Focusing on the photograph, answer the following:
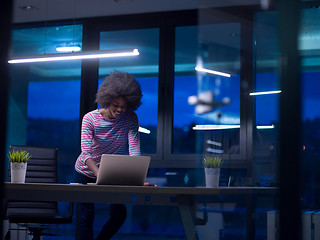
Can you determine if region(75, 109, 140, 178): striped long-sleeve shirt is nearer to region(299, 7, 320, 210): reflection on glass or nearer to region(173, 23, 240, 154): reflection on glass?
region(173, 23, 240, 154): reflection on glass

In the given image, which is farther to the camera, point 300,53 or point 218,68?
point 218,68

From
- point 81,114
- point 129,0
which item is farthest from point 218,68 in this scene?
point 81,114

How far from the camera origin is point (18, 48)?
8.36 m

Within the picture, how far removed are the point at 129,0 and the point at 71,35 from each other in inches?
52.3

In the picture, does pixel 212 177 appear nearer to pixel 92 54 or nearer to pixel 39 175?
pixel 39 175

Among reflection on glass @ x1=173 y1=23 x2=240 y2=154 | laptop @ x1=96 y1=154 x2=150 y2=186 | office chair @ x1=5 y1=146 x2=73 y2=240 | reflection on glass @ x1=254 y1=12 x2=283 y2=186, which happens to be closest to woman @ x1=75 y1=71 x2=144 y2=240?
office chair @ x1=5 y1=146 x2=73 y2=240

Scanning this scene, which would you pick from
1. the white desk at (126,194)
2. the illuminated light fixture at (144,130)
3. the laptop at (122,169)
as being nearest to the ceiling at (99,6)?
the illuminated light fixture at (144,130)

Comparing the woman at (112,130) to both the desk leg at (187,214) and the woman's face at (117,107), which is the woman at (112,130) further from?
the desk leg at (187,214)

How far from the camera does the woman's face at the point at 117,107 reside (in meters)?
3.57

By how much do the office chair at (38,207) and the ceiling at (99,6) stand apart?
1982 millimetres

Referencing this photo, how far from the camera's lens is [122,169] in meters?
2.64

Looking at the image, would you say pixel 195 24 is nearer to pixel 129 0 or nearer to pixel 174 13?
pixel 174 13

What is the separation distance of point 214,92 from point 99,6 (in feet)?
5.42

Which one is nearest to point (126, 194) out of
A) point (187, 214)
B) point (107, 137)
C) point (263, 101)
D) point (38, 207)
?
point (187, 214)
